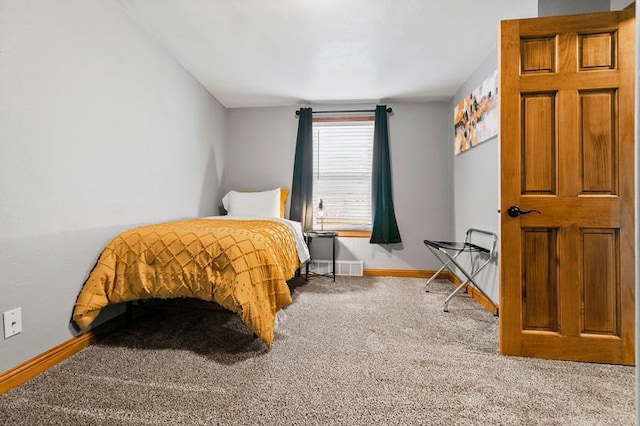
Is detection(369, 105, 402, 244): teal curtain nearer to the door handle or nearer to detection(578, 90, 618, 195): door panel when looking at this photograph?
the door handle

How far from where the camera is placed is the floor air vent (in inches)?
151

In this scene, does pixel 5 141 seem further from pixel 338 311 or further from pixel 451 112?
pixel 451 112

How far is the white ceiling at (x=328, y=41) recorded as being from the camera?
2.08 m

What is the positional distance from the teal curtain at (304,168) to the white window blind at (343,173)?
17cm

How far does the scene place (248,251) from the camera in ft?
5.83

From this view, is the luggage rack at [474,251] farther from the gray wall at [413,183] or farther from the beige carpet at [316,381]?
the gray wall at [413,183]

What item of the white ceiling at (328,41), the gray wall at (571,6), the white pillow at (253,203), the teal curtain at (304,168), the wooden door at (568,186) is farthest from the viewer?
the teal curtain at (304,168)

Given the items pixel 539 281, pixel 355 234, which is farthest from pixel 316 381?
pixel 355 234

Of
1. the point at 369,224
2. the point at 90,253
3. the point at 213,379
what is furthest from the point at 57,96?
the point at 369,224

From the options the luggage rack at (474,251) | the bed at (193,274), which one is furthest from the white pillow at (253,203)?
the luggage rack at (474,251)

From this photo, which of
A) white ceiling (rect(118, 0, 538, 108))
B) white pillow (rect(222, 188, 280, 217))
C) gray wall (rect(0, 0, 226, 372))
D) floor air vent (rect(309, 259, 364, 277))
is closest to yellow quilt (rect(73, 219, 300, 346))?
gray wall (rect(0, 0, 226, 372))

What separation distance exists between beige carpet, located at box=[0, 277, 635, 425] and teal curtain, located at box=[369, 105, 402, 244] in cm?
161

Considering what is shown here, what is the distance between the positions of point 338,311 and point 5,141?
2.31 metres

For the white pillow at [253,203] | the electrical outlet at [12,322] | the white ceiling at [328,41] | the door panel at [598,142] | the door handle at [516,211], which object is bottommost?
the electrical outlet at [12,322]
